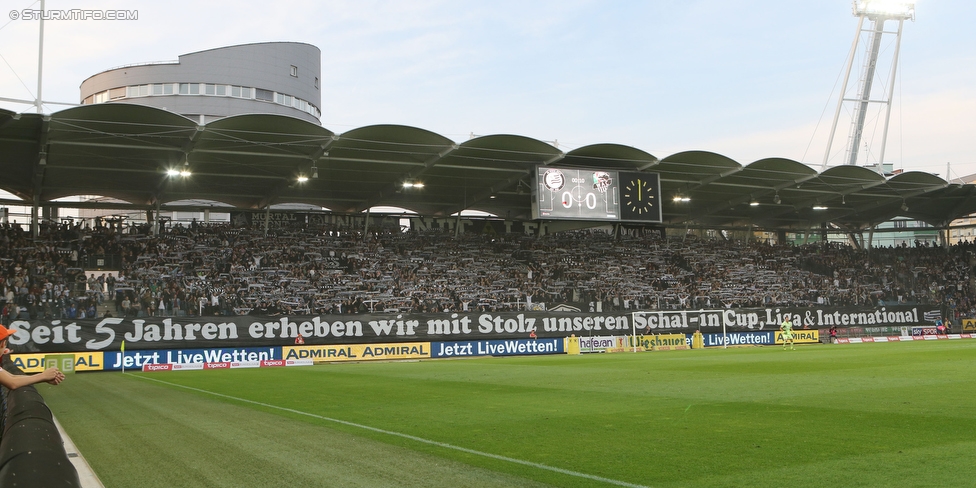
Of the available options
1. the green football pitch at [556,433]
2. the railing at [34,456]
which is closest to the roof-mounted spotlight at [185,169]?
the green football pitch at [556,433]

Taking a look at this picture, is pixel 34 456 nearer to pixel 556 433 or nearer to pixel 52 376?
pixel 52 376

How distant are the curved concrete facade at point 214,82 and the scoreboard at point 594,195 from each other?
117 ft

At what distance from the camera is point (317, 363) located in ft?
110

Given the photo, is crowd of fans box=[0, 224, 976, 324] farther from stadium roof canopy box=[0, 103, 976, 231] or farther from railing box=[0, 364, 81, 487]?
railing box=[0, 364, 81, 487]

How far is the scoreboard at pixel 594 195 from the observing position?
36375mm

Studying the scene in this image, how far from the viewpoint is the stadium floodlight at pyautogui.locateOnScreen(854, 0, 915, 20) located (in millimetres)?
54250

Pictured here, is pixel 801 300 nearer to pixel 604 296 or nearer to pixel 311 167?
pixel 604 296

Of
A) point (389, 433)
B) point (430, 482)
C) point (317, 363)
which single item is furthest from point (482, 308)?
point (430, 482)

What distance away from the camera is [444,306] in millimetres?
39344

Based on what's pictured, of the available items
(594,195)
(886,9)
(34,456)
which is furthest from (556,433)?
(886,9)

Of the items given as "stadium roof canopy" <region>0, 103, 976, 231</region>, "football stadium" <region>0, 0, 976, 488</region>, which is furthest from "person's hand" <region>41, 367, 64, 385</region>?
"stadium roof canopy" <region>0, 103, 976, 231</region>

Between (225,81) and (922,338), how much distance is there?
181 feet

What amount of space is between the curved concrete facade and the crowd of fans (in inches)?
1001

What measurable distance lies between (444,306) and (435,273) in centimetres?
345
